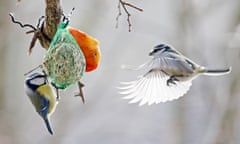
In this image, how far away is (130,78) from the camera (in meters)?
3.80

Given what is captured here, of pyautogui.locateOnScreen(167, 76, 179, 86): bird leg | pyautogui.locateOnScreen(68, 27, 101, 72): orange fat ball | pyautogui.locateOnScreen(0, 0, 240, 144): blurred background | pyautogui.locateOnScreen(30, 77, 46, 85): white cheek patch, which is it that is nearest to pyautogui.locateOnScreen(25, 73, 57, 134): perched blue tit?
pyautogui.locateOnScreen(30, 77, 46, 85): white cheek patch

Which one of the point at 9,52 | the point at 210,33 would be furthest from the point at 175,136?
the point at 210,33

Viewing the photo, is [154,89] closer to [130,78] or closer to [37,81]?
[37,81]

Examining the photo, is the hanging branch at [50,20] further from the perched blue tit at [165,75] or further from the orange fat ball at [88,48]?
the perched blue tit at [165,75]

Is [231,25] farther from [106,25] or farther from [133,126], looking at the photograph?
[133,126]

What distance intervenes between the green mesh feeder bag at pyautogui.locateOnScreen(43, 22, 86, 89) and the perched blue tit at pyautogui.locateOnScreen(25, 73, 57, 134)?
0.07 ft

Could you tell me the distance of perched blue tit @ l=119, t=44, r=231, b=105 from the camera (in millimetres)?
1110

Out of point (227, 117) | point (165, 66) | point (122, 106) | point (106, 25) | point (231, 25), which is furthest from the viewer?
point (122, 106)

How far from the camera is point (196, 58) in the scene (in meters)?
2.84

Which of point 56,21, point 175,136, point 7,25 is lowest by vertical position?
point 175,136

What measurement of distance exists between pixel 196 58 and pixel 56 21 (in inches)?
69.0

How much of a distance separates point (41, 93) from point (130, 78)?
2.66 meters

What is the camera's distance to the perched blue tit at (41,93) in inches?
44.7

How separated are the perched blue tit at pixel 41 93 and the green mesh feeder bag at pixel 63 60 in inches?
0.8
